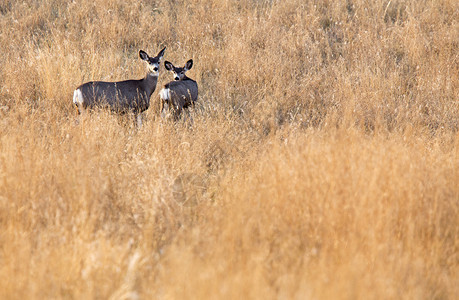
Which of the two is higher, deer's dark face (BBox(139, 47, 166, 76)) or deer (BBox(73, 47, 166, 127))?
deer's dark face (BBox(139, 47, 166, 76))

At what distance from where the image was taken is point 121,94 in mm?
7734

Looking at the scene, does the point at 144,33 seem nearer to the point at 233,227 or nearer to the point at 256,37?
the point at 256,37

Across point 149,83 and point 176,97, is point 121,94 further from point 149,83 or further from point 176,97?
point 176,97

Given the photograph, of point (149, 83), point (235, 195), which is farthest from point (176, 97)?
point (235, 195)

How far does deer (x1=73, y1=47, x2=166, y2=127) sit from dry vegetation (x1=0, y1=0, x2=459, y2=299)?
0.25 meters

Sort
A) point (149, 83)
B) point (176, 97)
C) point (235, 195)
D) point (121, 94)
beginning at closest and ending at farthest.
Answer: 1. point (235, 195)
2. point (121, 94)
3. point (176, 97)
4. point (149, 83)

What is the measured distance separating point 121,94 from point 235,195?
3861 mm

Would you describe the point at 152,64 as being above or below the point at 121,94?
above

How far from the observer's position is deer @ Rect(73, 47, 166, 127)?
730 centimetres

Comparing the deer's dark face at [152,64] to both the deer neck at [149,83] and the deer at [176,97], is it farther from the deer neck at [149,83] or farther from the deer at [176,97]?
the deer at [176,97]

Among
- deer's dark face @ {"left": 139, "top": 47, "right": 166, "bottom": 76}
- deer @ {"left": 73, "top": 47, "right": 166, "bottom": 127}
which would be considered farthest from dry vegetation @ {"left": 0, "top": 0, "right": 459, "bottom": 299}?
deer's dark face @ {"left": 139, "top": 47, "right": 166, "bottom": 76}

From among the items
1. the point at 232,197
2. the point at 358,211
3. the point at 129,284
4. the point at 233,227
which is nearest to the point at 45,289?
the point at 129,284

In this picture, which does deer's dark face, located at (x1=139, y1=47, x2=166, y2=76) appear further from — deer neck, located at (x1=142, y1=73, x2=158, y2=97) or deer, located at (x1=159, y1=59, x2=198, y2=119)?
deer, located at (x1=159, y1=59, x2=198, y2=119)

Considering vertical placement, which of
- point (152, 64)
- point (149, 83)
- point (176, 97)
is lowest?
point (176, 97)
